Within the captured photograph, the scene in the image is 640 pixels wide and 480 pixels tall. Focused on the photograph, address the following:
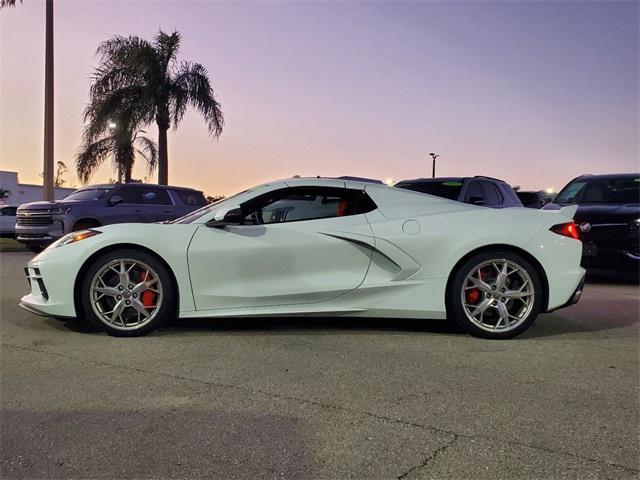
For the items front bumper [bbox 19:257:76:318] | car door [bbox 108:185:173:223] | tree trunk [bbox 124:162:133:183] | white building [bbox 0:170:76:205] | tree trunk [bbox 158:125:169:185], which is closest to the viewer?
front bumper [bbox 19:257:76:318]

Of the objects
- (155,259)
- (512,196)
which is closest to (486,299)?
(155,259)

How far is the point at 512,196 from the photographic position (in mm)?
9219

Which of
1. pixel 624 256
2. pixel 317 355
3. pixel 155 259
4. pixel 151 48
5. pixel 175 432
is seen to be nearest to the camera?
pixel 175 432

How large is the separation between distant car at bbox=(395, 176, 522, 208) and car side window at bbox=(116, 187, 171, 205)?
20.3ft

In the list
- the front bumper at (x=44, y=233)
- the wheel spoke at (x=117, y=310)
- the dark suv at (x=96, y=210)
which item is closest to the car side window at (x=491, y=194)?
the wheel spoke at (x=117, y=310)

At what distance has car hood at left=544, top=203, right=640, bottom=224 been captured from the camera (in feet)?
25.0

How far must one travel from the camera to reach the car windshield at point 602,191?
8.64m

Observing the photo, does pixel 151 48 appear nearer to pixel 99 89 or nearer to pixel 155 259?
pixel 99 89

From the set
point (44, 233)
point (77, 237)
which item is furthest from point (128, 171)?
point (77, 237)

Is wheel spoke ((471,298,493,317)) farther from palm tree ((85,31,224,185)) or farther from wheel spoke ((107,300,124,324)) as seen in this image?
palm tree ((85,31,224,185))

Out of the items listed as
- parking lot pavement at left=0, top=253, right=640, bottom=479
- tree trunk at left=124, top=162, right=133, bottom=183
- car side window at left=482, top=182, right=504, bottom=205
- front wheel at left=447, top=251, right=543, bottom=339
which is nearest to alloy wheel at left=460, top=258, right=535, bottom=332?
front wheel at left=447, top=251, right=543, bottom=339

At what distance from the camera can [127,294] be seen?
4438 millimetres

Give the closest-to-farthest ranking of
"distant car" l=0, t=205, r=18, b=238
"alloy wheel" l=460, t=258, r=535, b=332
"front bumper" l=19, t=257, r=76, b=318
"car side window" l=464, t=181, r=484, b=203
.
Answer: "front bumper" l=19, t=257, r=76, b=318 < "alloy wheel" l=460, t=258, r=535, b=332 < "car side window" l=464, t=181, r=484, b=203 < "distant car" l=0, t=205, r=18, b=238

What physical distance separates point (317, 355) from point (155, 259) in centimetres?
157
